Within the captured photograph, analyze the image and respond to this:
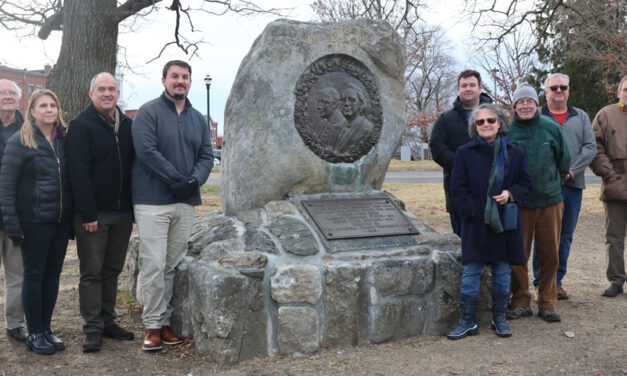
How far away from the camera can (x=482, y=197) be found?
3814mm

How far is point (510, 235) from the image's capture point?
389 cm

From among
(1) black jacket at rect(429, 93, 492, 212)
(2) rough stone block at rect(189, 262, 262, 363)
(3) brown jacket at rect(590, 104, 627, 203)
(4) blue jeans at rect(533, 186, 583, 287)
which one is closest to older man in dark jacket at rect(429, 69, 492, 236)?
(1) black jacket at rect(429, 93, 492, 212)

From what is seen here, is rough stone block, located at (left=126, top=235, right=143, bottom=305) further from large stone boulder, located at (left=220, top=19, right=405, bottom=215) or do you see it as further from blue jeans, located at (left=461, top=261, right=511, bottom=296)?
blue jeans, located at (left=461, top=261, right=511, bottom=296)

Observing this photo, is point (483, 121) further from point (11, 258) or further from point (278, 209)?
point (11, 258)

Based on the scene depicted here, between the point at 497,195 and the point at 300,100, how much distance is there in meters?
→ 1.75

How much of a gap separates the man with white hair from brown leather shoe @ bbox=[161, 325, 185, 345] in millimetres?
Result: 1019

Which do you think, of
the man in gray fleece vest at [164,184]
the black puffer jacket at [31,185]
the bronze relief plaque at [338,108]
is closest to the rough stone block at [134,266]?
the man in gray fleece vest at [164,184]

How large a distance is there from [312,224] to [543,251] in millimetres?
1958

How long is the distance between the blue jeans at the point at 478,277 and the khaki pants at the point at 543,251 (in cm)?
48

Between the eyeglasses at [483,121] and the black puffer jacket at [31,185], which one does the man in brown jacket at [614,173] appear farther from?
the black puffer jacket at [31,185]

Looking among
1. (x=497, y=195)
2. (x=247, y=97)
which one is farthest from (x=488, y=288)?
(x=247, y=97)

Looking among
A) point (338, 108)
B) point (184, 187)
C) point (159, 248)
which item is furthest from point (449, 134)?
point (159, 248)

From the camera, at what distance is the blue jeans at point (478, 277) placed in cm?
390

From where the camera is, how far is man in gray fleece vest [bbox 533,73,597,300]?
4.75 m
